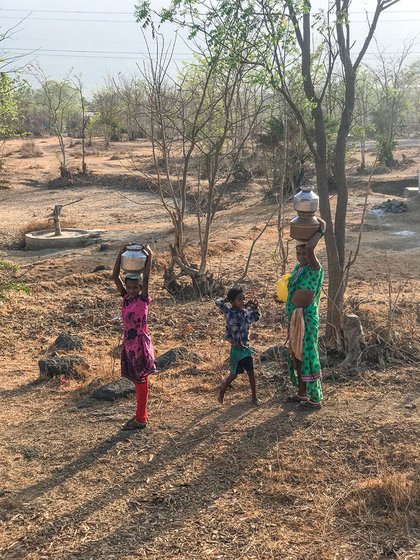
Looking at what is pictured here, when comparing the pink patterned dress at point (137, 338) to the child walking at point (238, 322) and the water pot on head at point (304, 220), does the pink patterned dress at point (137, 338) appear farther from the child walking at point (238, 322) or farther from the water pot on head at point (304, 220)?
the water pot on head at point (304, 220)

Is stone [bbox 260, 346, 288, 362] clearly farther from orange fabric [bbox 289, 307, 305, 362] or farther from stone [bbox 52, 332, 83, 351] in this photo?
stone [bbox 52, 332, 83, 351]

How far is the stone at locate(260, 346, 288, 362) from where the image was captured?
592cm

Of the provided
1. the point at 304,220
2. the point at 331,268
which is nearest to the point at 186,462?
the point at 304,220

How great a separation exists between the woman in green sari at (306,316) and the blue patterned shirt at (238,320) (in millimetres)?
278

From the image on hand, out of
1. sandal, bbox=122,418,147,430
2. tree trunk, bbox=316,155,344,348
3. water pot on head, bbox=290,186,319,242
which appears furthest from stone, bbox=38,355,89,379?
water pot on head, bbox=290,186,319,242

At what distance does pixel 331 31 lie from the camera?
19.0 ft

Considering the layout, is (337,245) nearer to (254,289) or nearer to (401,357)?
(401,357)

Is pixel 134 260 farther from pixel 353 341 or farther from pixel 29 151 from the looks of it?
pixel 29 151

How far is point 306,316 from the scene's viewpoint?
15.1 ft

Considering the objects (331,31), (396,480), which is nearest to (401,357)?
(396,480)

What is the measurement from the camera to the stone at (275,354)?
5.92 meters

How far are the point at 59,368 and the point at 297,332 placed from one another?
2409 millimetres

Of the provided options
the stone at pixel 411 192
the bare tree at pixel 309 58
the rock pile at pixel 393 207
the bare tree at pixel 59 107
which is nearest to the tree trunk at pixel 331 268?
the bare tree at pixel 309 58

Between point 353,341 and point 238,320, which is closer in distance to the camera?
point 238,320
